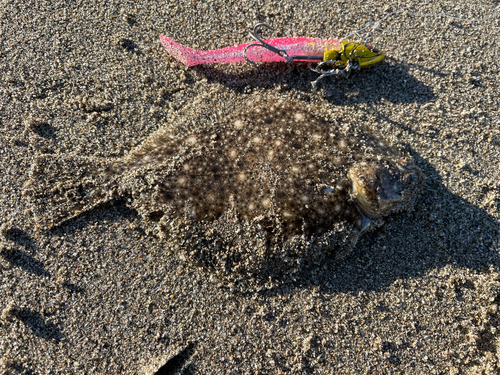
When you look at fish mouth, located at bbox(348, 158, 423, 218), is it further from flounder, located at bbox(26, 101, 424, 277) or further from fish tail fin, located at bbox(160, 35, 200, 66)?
fish tail fin, located at bbox(160, 35, 200, 66)

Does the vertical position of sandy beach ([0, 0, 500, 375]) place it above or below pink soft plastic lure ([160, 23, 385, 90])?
below

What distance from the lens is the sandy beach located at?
290 centimetres

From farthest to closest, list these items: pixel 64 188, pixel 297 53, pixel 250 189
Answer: pixel 297 53 → pixel 64 188 → pixel 250 189

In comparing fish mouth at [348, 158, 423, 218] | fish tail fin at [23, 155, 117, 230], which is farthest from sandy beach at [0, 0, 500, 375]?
fish mouth at [348, 158, 423, 218]

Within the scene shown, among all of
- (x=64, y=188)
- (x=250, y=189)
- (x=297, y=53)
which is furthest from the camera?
(x=297, y=53)

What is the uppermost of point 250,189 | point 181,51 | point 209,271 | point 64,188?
point 181,51

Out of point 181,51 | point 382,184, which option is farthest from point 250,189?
point 181,51

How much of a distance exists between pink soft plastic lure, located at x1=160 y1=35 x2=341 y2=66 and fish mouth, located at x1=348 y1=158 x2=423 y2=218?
1.38 metres

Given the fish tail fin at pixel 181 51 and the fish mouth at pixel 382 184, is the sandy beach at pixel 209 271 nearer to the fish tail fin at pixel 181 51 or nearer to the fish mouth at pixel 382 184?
the fish tail fin at pixel 181 51

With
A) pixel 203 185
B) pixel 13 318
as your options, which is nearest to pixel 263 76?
pixel 203 185

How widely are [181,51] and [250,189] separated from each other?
1.81m

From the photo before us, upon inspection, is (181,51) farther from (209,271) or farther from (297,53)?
(209,271)

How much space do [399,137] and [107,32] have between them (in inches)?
139

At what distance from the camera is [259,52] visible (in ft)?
11.3
